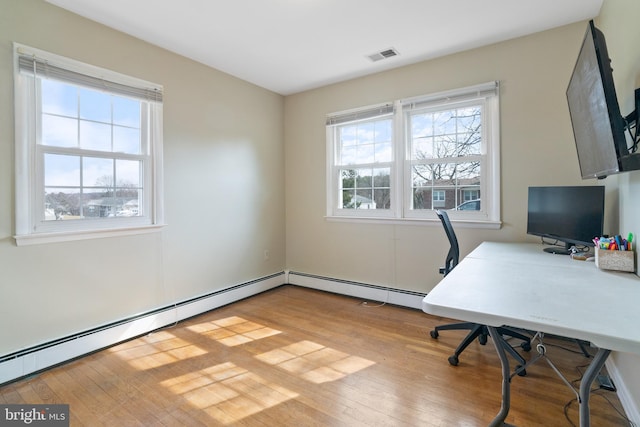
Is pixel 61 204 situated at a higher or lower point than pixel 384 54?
lower

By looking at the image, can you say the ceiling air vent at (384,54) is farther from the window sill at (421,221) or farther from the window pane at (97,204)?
the window pane at (97,204)

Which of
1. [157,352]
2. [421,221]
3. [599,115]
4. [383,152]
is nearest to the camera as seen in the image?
[599,115]

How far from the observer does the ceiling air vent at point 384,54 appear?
10.0 feet

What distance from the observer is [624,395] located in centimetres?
174

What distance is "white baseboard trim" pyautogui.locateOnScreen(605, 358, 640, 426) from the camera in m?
1.56

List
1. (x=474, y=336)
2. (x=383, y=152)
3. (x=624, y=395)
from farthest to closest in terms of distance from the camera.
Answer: (x=383, y=152) → (x=474, y=336) → (x=624, y=395)

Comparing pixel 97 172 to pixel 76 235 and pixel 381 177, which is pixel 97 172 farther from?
pixel 381 177

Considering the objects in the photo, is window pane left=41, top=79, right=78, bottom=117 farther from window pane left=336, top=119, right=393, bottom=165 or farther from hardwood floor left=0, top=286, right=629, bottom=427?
window pane left=336, top=119, right=393, bottom=165

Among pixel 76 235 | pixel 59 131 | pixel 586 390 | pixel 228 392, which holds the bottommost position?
pixel 228 392

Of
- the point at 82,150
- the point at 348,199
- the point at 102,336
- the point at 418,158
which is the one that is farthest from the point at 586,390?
the point at 82,150

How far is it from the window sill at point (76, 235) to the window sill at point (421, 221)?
214 cm

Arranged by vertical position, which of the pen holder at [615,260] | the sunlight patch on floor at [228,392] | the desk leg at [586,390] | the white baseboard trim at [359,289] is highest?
the pen holder at [615,260]

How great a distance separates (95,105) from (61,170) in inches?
24.4

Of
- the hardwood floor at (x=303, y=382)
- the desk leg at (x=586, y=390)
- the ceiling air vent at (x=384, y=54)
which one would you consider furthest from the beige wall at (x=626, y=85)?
the ceiling air vent at (x=384, y=54)
